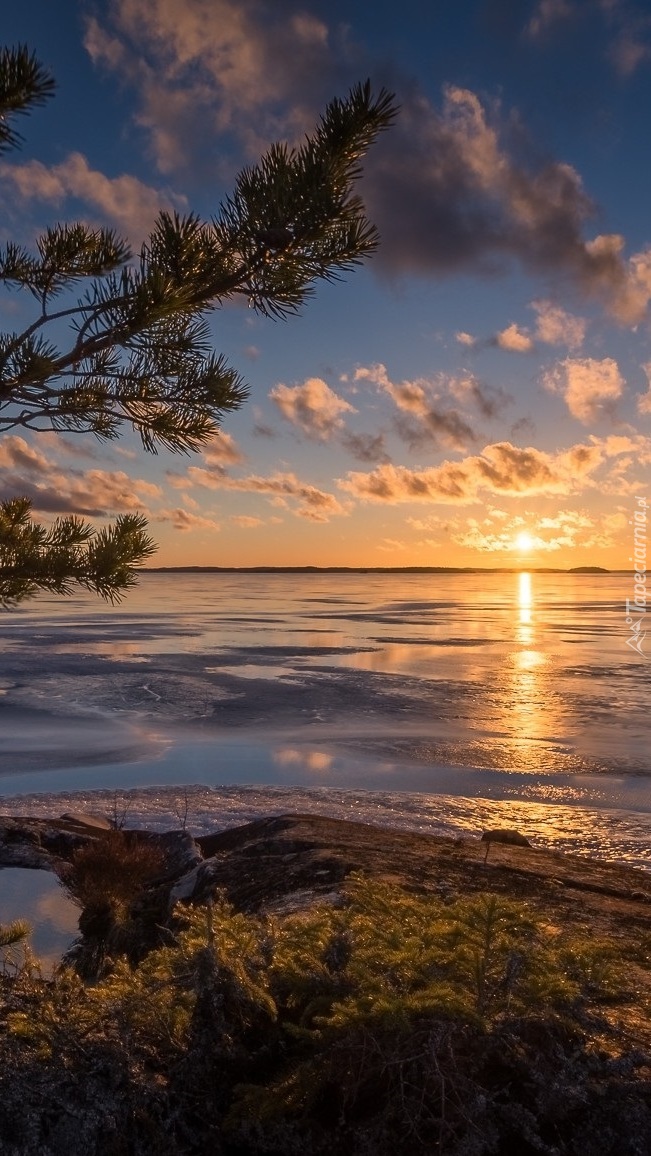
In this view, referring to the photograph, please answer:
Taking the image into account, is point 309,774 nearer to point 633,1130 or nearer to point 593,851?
point 593,851

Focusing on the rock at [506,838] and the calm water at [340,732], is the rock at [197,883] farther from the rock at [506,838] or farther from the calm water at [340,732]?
the rock at [506,838]

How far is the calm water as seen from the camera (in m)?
11.1

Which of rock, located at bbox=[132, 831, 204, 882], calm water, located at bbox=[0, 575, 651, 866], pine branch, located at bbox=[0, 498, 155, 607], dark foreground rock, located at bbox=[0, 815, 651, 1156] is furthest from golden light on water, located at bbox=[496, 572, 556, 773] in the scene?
dark foreground rock, located at bbox=[0, 815, 651, 1156]

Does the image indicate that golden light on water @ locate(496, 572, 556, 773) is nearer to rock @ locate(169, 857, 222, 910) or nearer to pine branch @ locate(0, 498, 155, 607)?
rock @ locate(169, 857, 222, 910)

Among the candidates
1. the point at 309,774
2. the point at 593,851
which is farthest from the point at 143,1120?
the point at 309,774

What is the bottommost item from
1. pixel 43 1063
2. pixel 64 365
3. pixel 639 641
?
pixel 639 641

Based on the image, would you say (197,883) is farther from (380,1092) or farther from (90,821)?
(380,1092)

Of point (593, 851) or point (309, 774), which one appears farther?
point (309, 774)

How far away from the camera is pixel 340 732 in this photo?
17109 mm

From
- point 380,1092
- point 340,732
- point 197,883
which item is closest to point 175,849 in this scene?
point 197,883

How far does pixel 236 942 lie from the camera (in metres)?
2.90

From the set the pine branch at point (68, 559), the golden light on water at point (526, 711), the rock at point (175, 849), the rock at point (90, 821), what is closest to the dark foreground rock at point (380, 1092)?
the pine branch at point (68, 559)

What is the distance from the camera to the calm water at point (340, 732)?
11.1m

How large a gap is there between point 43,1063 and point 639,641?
40005 mm
